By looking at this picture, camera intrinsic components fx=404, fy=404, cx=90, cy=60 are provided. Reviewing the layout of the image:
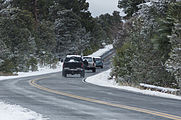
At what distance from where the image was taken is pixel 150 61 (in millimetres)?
22547

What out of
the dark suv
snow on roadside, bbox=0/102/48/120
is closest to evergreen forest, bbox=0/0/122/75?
the dark suv

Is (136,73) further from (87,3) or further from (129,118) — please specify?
(87,3)

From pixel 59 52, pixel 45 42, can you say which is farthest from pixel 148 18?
pixel 59 52

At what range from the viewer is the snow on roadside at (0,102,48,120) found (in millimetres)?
10086

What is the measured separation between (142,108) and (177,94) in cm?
629

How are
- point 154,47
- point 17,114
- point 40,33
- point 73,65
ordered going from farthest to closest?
point 40,33 < point 73,65 < point 154,47 < point 17,114

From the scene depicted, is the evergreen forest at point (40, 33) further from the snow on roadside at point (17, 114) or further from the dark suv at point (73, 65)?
the snow on roadside at point (17, 114)

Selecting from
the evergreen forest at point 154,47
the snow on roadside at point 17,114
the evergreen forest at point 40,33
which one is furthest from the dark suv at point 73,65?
the snow on roadside at point 17,114

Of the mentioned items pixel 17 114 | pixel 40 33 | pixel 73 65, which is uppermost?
pixel 40 33

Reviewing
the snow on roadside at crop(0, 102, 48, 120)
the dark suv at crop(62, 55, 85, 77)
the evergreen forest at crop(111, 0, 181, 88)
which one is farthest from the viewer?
the dark suv at crop(62, 55, 85, 77)

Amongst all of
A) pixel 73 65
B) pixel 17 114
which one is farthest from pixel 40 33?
pixel 17 114

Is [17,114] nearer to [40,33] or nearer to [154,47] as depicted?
[154,47]

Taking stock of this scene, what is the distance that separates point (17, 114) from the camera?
10820mm

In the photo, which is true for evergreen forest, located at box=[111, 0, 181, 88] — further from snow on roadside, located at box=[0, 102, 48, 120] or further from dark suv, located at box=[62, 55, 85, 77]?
snow on roadside, located at box=[0, 102, 48, 120]
